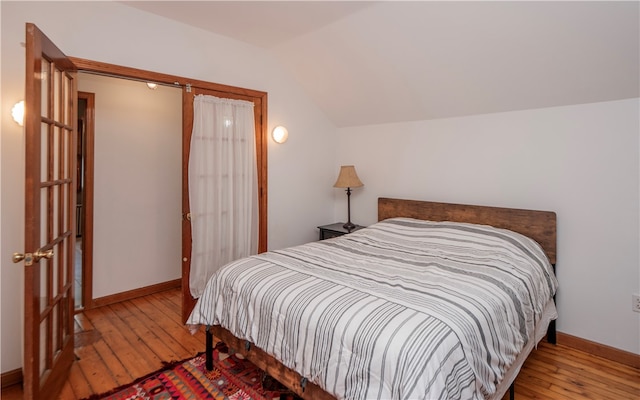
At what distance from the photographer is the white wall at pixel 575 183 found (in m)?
2.37

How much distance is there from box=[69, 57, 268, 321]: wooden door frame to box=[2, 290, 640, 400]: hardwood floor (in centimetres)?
33

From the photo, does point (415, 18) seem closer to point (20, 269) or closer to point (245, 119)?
point (245, 119)

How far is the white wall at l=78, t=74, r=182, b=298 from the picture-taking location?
3363mm

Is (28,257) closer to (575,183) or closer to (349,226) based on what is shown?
(349,226)

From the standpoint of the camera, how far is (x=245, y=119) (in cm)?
328

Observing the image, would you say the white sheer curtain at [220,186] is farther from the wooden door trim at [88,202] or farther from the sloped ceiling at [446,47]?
the wooden door trim at [88,202]

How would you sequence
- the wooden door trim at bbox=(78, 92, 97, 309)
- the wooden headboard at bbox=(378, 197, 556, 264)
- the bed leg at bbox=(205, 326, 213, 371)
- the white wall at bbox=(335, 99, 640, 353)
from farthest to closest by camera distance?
1. the wooden door trim at bbox=(78, 92, 97, 309)
2. the wooden headboard at bbox=(378, 197, 556, 264)
3. the white wall at bbox=(335, 99, 640, 353)
4. the bed leg at bbox=(205, 326, 213, 371)

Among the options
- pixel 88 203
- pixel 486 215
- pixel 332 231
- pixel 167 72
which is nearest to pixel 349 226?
pixel 332 231

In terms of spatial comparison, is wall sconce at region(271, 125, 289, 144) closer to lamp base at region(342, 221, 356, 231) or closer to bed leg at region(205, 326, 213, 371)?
lamp base at region(342, 221, 356, 231)

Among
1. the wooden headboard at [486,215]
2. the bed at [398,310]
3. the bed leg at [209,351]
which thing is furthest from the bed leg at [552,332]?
the bed leg at [209,351]

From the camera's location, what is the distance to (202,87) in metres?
3.01

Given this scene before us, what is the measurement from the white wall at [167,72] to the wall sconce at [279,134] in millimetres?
58

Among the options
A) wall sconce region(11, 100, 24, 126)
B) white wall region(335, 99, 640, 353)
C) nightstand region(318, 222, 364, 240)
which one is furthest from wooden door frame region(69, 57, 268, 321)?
white wall region(335, 99, 640, 353)

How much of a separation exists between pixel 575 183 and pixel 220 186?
9.17 feet
